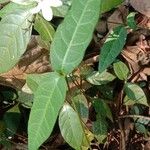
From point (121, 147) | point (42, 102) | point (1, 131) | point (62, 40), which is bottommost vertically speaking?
point (121, 147)

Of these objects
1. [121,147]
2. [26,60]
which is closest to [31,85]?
[26,60]

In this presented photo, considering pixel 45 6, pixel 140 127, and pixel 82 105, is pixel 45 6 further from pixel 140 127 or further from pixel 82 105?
pixel 140 127

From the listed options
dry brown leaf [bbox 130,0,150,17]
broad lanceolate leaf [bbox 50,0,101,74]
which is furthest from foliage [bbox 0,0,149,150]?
dry brown leaf [bbox 130,0,150,17]

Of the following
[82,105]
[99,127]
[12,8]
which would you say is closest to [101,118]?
[99,127]

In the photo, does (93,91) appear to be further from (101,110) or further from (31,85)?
(31,85)

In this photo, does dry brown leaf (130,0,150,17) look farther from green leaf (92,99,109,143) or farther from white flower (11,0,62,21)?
white flower (11,0,62,21)

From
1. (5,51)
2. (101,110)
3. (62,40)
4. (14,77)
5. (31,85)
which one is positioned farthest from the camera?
(14,77)
